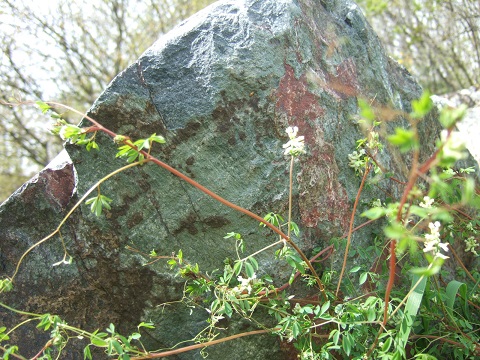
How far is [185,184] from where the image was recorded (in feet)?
6.63

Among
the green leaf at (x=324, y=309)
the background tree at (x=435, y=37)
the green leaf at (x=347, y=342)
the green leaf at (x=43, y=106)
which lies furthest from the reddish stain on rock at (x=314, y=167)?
the background tree at (x=435, y=37)

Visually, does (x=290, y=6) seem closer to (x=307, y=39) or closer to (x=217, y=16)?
(x=307, y=39)

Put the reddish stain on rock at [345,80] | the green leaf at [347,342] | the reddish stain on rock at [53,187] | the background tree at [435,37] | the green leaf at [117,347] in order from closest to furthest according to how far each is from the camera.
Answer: the green leaf at [117,347], the green leaf at [347,342], the reddish stain on rock at [53,187], the reddish stain on rock at [345,80], the background tree at [435,37]

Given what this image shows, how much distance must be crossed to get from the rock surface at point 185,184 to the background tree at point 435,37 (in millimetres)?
5775

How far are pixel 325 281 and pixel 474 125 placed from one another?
2.77 m

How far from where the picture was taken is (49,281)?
6.88 ft

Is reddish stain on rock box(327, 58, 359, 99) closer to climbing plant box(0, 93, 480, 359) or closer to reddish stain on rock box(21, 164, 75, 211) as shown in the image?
climbing plant box(0, 93, 480, 359)

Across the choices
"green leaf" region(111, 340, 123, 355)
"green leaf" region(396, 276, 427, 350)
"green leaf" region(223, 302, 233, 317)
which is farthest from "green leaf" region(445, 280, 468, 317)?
"green leaf" region(111, 340, 123, 355)

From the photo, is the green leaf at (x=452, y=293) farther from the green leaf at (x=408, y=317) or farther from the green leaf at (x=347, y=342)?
the green leaf at (x=347, y=342)

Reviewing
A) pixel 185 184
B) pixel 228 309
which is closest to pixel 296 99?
pixel 185 184

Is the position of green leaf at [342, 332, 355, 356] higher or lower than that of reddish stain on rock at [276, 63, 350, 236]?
lower

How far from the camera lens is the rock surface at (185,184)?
198cm

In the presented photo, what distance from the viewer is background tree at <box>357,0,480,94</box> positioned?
23.2 ft

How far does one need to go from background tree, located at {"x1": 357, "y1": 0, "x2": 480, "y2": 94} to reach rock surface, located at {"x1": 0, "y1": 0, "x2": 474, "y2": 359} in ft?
18.9
